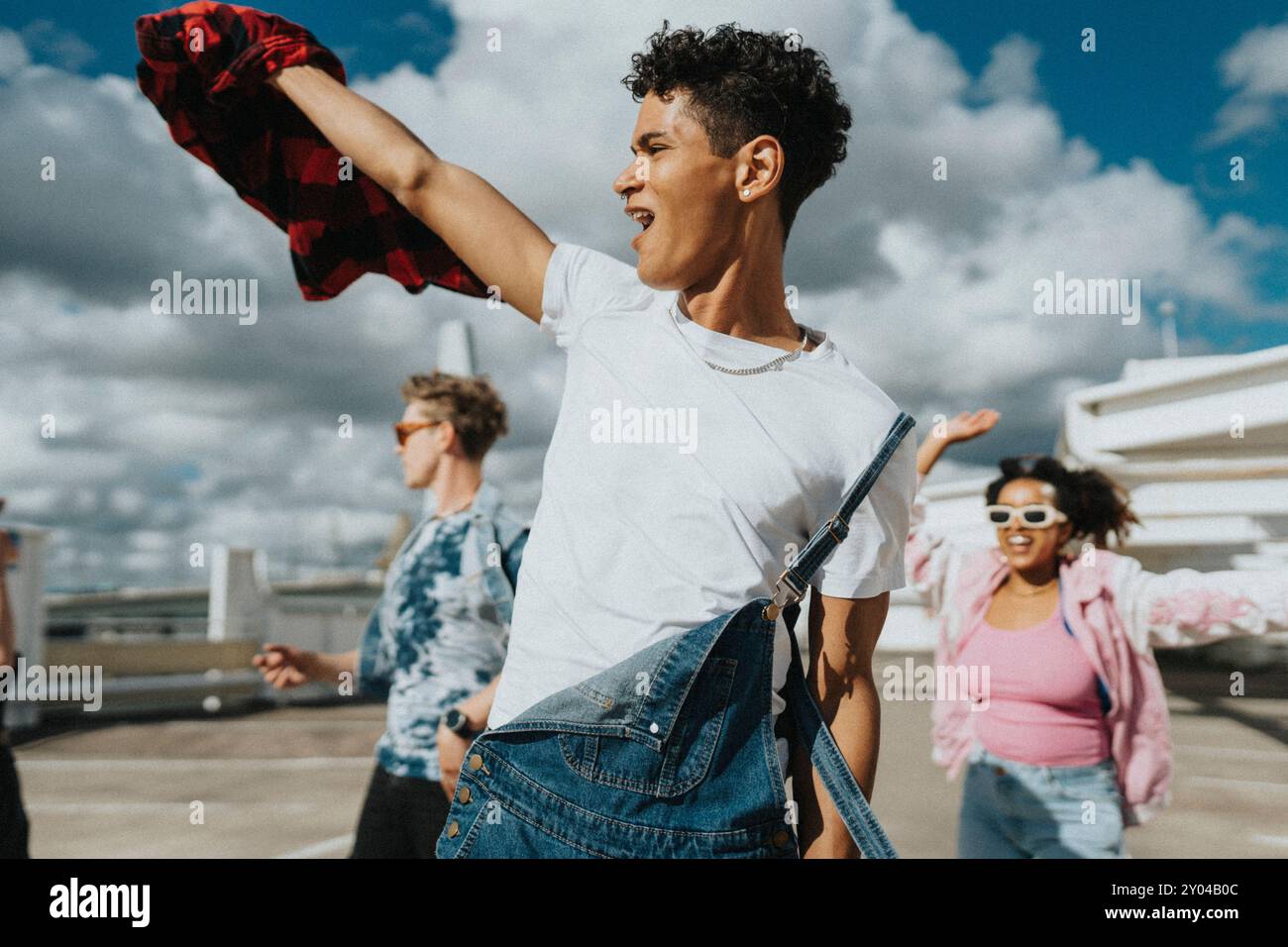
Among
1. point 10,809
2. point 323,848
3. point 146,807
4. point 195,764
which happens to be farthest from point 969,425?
point 195,764

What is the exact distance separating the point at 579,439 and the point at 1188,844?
5.65m

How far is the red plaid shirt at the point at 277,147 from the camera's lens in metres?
1.69

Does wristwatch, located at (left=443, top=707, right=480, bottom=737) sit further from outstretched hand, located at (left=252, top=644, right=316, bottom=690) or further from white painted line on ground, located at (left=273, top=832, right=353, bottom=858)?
white painted line on ground, located at (left=273, top=832, right=353, bottom=858)

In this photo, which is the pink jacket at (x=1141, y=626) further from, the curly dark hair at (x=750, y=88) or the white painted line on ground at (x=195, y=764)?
the white painted line on ground at (x=195, y=764)

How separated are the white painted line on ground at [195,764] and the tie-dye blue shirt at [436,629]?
5.20m

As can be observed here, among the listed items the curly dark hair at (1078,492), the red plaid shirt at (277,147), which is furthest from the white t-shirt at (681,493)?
the curly dark hair at (1078,492)

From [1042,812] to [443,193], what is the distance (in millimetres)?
2503

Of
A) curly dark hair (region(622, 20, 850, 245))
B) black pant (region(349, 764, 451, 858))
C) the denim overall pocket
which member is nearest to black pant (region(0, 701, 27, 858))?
black pant (region(349, 764, 451, 858))

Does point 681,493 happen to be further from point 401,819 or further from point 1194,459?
point 1194,459

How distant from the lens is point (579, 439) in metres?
1.49

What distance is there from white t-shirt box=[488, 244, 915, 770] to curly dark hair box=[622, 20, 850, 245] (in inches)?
10.6
